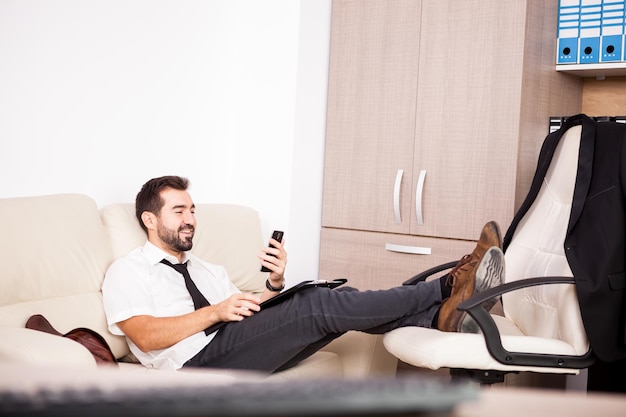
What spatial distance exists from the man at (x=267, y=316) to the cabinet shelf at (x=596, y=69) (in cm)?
126

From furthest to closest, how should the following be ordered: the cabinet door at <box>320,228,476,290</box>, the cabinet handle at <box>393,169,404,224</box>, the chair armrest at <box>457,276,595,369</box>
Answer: the cabinet handle at <box>393,169,404,224</box>, the cabinet door at <box>320,228,476,290</box>, the chair armrest at <box>457,276,595,369</box>

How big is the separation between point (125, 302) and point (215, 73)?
167 centimetres

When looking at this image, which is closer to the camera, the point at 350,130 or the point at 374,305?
the point at 374,305

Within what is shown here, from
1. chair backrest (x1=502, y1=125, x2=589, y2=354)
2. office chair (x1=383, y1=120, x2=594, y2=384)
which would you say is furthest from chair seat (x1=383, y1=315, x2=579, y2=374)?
chair backrest (x1=502, y1=125, x2=589, y2=354)

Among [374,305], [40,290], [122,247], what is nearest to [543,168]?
[374,305]

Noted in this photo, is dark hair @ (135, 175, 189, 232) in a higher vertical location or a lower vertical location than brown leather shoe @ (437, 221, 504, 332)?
higher

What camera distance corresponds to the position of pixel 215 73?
3.87m

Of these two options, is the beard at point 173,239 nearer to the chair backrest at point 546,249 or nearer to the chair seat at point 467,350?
the chair seat at point 467,350

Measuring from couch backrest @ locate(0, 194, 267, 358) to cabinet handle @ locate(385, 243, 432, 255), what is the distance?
49.7 inches

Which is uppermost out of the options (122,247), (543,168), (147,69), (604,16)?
(604,16)

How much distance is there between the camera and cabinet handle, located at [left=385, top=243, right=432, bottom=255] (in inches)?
139

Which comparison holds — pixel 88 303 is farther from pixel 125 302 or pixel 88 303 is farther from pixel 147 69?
pixel 147 69

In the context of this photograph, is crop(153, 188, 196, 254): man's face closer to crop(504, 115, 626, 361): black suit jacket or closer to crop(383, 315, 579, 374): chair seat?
crop(383, 315, 579, 374): chair seat

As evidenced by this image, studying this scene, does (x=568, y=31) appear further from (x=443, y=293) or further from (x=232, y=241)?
(x=232, y=241)
